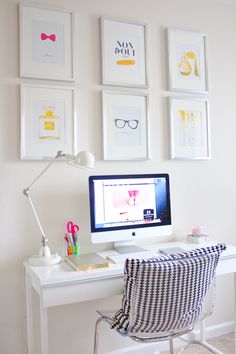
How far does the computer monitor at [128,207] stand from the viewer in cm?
211

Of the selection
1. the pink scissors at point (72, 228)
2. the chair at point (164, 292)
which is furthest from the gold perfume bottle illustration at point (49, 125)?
the chair at point (164, 292)

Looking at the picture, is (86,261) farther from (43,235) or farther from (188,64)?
(188,64)

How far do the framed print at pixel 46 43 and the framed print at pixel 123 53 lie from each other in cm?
23

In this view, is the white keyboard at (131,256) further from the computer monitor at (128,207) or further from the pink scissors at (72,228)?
the pink scissors at (72,228)

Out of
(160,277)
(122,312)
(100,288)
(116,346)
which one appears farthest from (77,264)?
(116,346)

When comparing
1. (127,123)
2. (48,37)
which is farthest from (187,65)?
(48,37)

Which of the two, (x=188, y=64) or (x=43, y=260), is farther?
(x=188, y=64)

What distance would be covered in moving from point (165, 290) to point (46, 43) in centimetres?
156

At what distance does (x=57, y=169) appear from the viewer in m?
2.20

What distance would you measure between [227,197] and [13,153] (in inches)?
63.9

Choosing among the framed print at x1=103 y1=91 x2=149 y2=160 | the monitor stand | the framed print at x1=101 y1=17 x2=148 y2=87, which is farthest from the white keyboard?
the framed print at x1=101 y1=17 x2=148 y2=87

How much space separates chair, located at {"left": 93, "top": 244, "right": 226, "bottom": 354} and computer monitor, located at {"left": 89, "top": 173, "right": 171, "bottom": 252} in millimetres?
556

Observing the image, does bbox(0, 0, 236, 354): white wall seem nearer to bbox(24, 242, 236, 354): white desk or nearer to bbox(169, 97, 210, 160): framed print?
bbox(169, 97, 210, 160): framed print

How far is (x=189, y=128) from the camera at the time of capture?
258 cm
